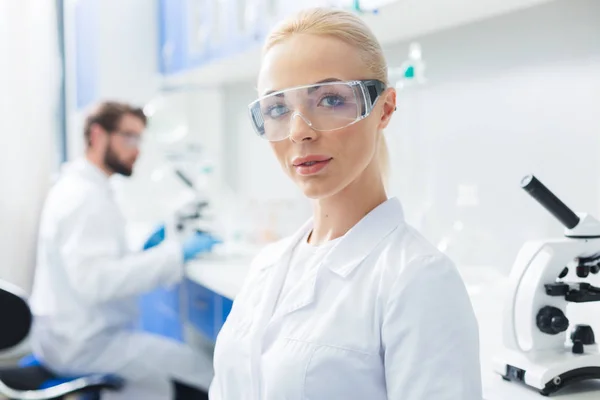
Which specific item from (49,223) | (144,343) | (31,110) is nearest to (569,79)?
(144,343)

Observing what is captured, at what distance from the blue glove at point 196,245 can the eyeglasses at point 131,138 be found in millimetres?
451

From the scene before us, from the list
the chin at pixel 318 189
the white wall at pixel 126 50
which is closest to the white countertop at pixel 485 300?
the chin at pixel 318 189

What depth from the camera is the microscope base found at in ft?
2.73

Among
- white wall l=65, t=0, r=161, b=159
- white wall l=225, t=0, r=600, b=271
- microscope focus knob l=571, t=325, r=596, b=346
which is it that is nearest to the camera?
microscope focus knob l=571, t=325, r=596, b=346

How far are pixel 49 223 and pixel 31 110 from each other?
50.4 inches

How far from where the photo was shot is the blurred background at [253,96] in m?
1.46

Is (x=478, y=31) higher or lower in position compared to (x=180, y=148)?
higher

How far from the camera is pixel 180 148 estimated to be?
118 inches

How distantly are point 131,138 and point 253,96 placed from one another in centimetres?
73

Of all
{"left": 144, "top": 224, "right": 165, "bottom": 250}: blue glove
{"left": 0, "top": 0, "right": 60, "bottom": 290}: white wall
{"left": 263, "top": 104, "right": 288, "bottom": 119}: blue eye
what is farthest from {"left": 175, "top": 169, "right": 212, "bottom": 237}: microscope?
{"left": 263, "top": 104, "right": 288, "bottom": 119}: blue eye

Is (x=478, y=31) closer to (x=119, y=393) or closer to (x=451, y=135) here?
(x=451, y=135)

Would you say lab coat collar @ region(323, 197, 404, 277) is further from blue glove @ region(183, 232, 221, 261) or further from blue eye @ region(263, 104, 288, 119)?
blue glove @ region(183, 232, 221, 261)

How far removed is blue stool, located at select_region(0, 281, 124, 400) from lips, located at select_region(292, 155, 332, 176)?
105 centimetres

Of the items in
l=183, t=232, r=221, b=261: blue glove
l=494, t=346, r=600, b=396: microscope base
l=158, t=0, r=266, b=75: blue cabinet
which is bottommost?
l=183, t=232, r=221, b=261: blue glove
